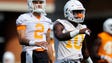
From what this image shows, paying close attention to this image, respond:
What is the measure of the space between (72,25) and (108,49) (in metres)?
5.03

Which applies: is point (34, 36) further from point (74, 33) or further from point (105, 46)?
point (105, 46)

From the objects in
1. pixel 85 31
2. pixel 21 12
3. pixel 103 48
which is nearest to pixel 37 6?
pixel 85 31

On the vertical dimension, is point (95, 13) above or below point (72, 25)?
below

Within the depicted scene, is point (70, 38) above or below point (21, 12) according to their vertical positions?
above

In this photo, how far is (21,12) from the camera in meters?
27.1

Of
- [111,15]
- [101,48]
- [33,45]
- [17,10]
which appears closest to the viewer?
[33,45]

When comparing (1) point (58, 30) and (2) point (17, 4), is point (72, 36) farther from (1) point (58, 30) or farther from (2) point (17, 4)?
(2) point (17, 4)

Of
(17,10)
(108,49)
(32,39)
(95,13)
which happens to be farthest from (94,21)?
(32,39)

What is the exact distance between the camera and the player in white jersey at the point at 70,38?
10.8 meters

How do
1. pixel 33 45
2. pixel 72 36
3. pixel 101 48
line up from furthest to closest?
pixel 101 48 < pixel 33 45 < pixel 72 36

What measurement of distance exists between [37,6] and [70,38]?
3.75 ft

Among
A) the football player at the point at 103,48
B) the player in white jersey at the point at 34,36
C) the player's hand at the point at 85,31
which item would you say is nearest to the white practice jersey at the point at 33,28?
the player in white jersey at the point at 34,36

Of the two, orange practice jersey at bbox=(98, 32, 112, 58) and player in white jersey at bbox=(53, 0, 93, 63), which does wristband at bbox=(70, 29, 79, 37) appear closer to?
player in white jersey at bbox=(53, 0, 93, 63)

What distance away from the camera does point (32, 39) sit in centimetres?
1138
